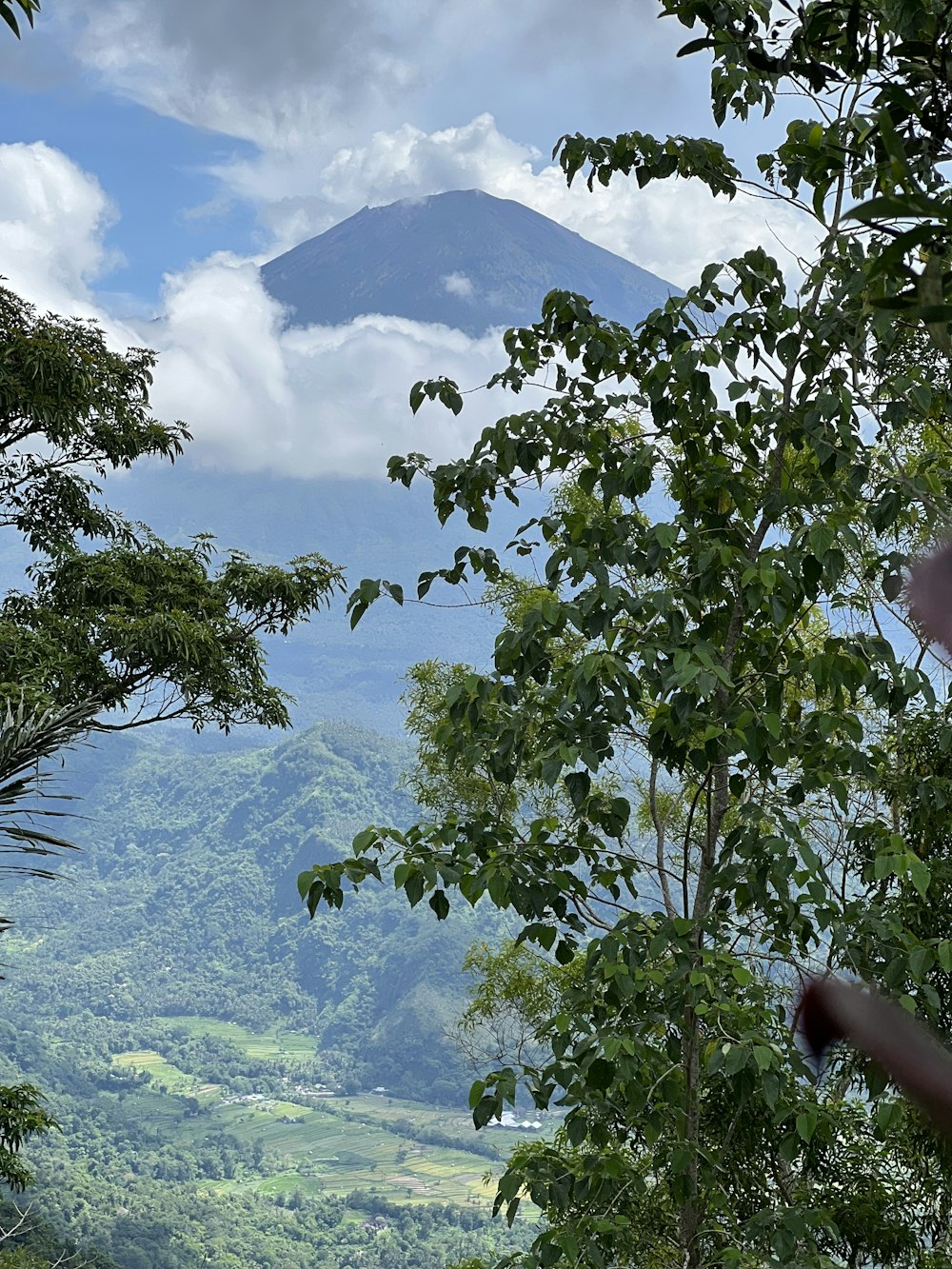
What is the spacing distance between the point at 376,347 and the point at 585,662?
452 ft

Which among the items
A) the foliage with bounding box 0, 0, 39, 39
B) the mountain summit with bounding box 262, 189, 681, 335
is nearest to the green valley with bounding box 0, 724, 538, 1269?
the foliage with bounding box 0, 0, 39, 39

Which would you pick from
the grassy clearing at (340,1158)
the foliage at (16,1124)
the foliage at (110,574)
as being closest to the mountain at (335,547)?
the grassy clearing at (340,1158)

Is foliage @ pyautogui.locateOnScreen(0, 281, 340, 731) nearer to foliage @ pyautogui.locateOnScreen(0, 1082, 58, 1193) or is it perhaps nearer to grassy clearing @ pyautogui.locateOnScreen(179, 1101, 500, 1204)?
foliage @ pyautogui.locateOnScreen(0, 1082, 58, 1193)

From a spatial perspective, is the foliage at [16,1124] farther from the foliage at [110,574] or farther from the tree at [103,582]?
the foliage at [110,574]

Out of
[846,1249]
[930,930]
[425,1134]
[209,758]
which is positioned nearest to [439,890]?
[930,930]

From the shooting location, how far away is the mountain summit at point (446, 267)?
107 m

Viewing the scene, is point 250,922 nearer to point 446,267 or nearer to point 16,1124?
point 16,1124

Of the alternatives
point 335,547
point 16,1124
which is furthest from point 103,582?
point 335,547

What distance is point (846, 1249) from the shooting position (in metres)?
3.07

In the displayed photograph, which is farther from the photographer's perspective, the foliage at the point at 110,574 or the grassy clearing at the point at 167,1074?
the grassy clearing at the point at 167,1074

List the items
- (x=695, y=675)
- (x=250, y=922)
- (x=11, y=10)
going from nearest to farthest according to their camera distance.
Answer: (x=11, y=10) < (x=695, y=675) < (x=250, y=922)

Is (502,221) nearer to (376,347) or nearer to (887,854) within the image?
(376,347)

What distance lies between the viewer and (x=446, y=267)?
118562 mm

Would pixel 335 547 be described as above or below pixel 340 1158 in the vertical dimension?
above
